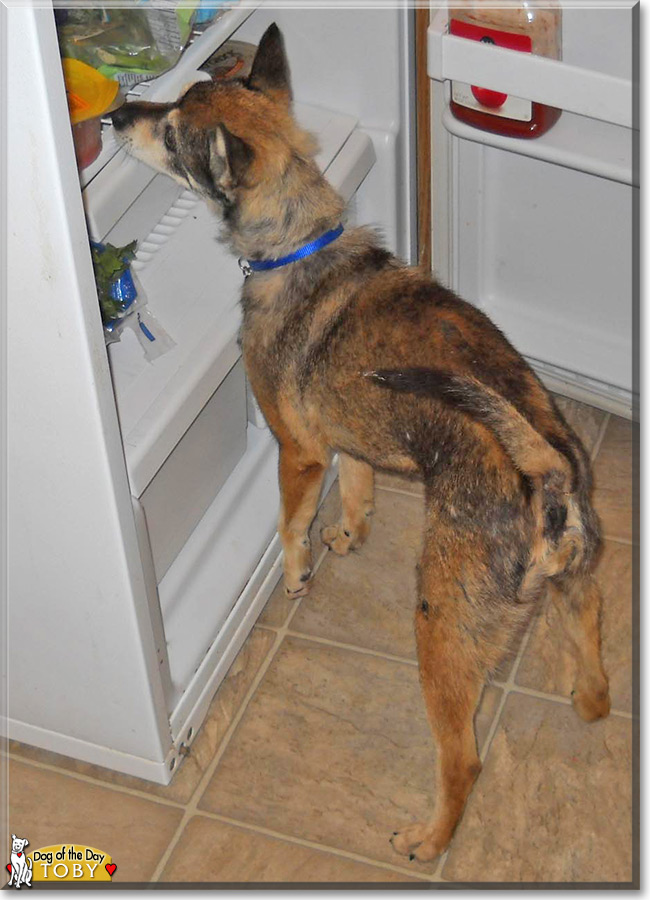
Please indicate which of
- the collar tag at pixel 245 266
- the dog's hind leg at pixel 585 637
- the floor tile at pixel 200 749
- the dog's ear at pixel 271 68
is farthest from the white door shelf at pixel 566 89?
the floor tile at pixel 200 749

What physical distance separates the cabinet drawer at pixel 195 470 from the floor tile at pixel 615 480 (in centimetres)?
73

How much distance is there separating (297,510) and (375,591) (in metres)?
0.26

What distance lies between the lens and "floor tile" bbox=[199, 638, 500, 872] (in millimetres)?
1875

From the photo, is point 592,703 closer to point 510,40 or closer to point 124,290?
point 124,290

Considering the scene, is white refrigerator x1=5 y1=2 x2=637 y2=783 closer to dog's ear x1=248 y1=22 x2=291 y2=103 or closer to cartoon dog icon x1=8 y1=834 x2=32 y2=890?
dog's ear x1=248 y1=22 x2=291 y2=103

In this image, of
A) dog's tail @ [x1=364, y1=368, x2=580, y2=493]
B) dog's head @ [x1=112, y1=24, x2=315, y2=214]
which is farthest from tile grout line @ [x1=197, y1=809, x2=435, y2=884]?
dog's head @ [x1=112, y1=24, x2=315, y2=214]

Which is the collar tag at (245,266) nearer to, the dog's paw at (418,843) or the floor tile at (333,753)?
the floor tile at (333,753)

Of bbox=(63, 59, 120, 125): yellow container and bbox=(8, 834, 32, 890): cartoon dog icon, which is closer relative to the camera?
bbox=(63, 59, 120, 125): yellow container

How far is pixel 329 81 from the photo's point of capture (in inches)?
86.0

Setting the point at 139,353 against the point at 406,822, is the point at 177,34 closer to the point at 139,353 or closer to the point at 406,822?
the point at 139,353

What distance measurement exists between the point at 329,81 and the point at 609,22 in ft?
1.67

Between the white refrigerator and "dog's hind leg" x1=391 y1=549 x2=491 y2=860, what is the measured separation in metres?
0.41

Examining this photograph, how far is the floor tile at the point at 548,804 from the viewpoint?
5.91ft

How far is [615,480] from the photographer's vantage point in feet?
7.80
